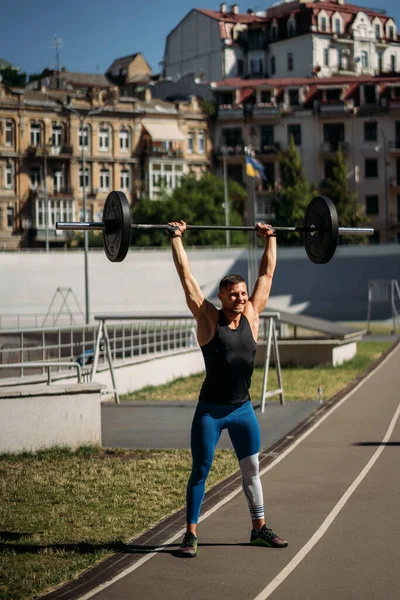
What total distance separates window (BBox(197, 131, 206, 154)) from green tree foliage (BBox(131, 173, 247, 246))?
5.83m

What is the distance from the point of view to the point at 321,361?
32906mm

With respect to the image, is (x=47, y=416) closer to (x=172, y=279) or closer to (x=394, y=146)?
(x=172, y=279)

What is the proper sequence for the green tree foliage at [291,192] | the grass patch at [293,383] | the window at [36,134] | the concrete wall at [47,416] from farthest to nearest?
the window at [36,134], the green tree foliage at [291,192], the grass patch at [293,383], the concrete wall at [47,416]

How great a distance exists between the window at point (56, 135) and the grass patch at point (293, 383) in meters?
53.6

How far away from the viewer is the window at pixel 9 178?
269 feet

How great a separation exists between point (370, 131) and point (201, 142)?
14295mm

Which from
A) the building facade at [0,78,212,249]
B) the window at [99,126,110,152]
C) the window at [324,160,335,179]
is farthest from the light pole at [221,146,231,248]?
the window at [99,126,110,152]

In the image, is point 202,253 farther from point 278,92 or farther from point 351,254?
point 278,92

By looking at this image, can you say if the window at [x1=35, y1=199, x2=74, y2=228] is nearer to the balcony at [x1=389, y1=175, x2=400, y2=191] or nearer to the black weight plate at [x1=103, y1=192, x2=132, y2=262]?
the balcony at [x1=389, y1=175, x2=400, y2=191]

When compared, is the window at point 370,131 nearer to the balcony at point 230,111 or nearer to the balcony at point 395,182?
the balcony at point 395,182

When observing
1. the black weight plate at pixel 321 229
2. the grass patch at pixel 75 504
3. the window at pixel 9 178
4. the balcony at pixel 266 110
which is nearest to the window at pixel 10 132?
the window at pixel 9 178

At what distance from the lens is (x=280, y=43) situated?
103 meters

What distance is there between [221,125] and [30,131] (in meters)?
17.9

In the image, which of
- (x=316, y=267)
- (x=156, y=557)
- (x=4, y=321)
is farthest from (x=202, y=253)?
(x=156, y=557)
